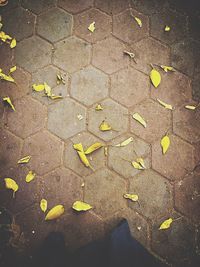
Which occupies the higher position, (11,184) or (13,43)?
(13,43)

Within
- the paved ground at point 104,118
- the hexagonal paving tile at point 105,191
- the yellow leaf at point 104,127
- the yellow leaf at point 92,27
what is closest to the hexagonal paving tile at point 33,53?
the paved ground at point 104,118

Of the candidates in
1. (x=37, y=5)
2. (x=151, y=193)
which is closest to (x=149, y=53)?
(x=37, y=5)

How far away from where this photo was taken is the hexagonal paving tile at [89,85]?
296cm

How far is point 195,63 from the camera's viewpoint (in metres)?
3.18

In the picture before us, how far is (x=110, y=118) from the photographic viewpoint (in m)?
2.89

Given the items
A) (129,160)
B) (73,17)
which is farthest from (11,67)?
(129,160)

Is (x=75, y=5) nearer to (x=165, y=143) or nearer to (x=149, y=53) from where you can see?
(x=149, y=53)

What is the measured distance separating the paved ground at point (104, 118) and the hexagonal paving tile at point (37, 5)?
12 mm

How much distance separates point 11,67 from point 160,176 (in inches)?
76.4

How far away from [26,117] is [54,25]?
1193 millimetres

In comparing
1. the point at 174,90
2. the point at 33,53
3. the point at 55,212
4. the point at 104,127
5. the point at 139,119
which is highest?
the point at 174,90

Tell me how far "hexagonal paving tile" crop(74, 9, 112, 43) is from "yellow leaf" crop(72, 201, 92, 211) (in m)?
1.81

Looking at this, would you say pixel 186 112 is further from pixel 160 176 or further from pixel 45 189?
pixel 45 189

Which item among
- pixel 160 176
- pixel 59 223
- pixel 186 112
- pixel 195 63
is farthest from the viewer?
pixel 195 63
